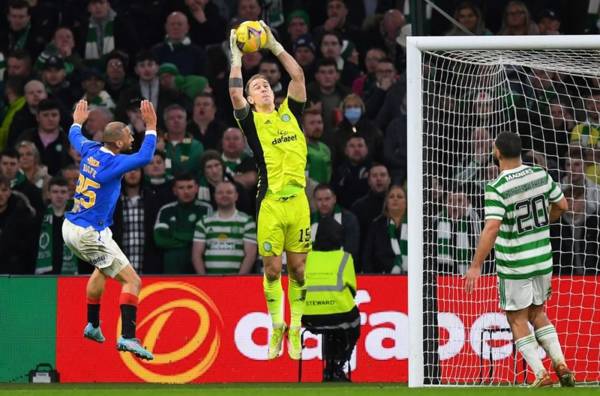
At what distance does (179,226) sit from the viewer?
18109 millimetres

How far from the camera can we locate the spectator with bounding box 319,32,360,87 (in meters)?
20.4

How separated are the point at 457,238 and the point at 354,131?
329cm

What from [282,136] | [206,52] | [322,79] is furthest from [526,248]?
Result: [206,52]

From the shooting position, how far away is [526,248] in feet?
45.0

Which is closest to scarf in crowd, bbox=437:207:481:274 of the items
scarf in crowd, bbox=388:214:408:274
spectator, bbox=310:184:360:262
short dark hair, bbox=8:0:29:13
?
scarf in crowd, bbox=388:214:408:274

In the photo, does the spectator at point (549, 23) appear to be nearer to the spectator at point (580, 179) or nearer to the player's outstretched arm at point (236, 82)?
the spectator at point (580, 179)

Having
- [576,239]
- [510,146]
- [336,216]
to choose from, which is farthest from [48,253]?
[510,146]

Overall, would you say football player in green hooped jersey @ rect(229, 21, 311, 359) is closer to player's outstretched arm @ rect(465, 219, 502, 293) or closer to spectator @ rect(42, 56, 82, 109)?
player's outstretched arm @ rect(465, 219, 502, 293)

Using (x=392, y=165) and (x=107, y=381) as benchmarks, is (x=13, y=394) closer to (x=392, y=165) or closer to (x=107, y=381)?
(x=107, y=381)

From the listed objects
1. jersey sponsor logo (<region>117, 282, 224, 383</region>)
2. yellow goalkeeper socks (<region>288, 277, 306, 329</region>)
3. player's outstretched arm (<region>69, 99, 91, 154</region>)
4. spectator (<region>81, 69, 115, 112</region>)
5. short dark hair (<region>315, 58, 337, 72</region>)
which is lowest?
jersey sponsor logo (<region>117, 282, 224, 383</region>)

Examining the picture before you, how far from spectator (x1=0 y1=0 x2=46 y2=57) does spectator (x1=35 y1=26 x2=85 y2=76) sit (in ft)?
1.30

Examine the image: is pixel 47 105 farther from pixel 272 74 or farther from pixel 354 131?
pixel 354 131

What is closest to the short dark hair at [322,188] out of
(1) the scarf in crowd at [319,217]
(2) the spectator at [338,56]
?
(1) the scarf in crowd at [319,217]

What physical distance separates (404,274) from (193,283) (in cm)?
234
